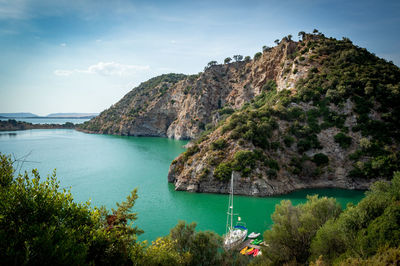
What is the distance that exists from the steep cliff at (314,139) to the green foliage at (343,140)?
16 centimetres

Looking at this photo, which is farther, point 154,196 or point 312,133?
point 312,133

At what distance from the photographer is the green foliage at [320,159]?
4103 cm

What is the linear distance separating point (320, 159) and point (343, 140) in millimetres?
6051

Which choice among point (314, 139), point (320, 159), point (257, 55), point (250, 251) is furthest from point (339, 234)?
point (257, 55)

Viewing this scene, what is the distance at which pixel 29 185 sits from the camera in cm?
875

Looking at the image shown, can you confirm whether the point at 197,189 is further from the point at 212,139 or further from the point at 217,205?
the point at 212,139

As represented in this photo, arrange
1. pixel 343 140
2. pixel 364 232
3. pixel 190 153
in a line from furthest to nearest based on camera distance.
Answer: pixel 190 153
pixel 343 140
pixel 364 232

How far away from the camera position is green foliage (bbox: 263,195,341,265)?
1587 centimetres

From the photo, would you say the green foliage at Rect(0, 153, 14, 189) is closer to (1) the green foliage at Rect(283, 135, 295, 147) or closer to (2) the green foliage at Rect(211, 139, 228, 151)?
(2) the green foliage at Rect(211, 139, 228, 151)

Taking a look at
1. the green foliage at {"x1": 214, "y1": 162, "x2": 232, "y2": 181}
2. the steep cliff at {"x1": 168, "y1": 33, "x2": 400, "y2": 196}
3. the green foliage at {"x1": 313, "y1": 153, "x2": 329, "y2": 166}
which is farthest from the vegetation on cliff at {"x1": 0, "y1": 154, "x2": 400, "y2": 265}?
the green foliage at {"x1": 313, "y1": 153, "x2": 329, "y2": 166}

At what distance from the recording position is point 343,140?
42344 mm

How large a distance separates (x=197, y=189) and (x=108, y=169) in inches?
1061

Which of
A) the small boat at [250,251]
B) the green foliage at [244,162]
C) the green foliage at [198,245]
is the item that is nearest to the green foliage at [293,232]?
the green foliage at [198,245]

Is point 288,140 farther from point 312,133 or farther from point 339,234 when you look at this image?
point 339,234
